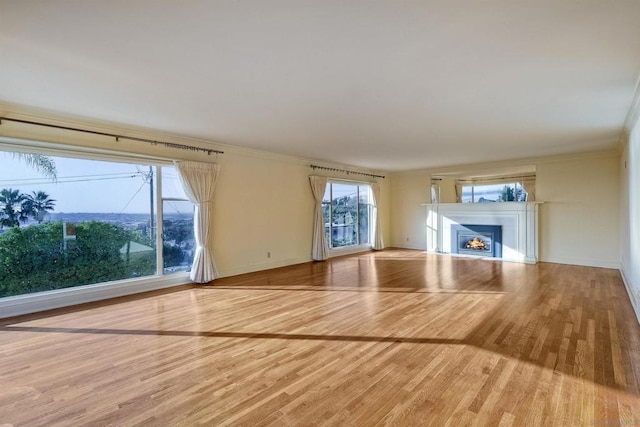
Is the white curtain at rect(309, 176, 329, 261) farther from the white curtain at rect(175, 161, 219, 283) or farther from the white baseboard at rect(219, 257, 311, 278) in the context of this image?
the white curtain at rect(175, 161, 219, 283)

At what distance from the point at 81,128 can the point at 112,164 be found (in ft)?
2.06

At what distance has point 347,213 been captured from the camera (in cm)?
868

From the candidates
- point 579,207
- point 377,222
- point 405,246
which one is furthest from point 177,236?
point 579,207

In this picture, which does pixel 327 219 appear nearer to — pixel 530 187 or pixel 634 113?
pixel 530 187

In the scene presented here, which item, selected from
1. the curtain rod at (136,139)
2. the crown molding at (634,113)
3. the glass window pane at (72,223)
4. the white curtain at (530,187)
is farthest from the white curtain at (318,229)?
the crown molding at (634,113)

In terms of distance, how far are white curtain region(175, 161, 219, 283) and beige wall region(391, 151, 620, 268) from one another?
22.1ft

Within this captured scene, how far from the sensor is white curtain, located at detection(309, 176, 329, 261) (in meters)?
7.30

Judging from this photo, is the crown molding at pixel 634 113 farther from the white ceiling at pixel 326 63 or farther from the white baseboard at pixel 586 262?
the white baseboard at pixel 586 262

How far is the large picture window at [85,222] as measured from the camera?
380cm

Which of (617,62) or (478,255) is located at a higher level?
(617,62)

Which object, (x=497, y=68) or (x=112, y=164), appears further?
(x=112, y=164)

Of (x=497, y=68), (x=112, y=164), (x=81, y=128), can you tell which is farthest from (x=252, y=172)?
(x=497, y=68)

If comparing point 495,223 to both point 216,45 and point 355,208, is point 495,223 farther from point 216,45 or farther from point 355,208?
point 216,45

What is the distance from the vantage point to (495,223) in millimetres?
7629
